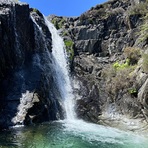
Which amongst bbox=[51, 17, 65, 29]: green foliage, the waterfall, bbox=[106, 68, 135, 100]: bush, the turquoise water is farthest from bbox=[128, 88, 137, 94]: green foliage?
bbox=[51, 17, 65, 29]: green foliage

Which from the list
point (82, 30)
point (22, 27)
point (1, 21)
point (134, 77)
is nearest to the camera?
point (1, 21)

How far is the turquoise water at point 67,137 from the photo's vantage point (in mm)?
13914

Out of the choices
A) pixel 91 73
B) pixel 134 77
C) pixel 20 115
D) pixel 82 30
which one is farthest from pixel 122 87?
pixel 82 30

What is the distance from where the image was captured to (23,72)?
23062 mm

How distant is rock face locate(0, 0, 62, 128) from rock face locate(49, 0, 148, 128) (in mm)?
3498

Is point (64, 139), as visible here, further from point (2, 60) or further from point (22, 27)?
point (22, 27)

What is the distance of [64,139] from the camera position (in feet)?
49.5

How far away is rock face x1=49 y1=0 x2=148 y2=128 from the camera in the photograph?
22.1 m

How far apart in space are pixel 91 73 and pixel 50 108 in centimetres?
968

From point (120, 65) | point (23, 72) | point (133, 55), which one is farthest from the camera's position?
point (120, 65)

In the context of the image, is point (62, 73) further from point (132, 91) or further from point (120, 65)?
point (132, 91)

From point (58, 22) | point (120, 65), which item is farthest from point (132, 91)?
point (58, 22)

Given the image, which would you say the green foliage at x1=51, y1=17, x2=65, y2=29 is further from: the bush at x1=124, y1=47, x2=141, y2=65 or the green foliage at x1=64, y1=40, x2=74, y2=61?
the bush at x1=124, y1=47, x2=141, y2=65

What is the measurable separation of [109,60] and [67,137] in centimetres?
1717
